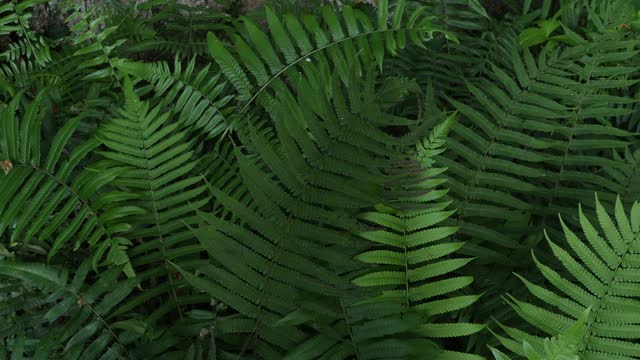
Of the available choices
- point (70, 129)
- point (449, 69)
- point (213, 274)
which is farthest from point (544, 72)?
point (70, 129)

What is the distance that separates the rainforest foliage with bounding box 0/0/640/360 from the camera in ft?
4.17

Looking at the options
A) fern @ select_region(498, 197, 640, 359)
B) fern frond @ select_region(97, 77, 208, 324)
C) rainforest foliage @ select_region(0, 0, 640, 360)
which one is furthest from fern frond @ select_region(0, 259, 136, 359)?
fern @ select_region(498, 197, 640, 359)

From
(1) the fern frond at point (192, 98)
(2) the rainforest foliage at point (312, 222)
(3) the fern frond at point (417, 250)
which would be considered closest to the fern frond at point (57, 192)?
(2) the rainforest foliage at point (312, 222)

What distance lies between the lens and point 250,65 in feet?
6.23

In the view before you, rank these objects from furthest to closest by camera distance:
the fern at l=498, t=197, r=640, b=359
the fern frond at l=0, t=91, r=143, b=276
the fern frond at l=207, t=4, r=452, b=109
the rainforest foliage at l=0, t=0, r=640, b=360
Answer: the fern frond at l=207, t=4, r=452, b=109, the fern frond at l=0, t=91, r=143, b=276, the rainforest foliage at l=0, t=0, r=640, b=360, the fern at l=498, t=197, r=640, b=359

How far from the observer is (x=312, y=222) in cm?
148

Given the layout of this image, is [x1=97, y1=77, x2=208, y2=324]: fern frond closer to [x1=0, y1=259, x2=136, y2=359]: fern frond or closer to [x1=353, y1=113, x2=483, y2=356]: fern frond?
[x1=0, y1=259, x2=136, y2=359]: fern frond

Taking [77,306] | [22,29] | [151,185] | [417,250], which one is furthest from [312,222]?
[22,29]

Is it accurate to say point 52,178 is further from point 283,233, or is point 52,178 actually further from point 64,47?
point 64,47

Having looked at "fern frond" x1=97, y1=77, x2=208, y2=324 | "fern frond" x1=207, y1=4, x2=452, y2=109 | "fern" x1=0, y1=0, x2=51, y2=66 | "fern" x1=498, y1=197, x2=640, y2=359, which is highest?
"fern" x1=0, y1=0, x2=51, y2=66

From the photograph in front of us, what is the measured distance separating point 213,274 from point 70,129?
620mm

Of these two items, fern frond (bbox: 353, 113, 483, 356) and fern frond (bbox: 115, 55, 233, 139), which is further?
fern frond (bbox: 115, 55, 233, 139)

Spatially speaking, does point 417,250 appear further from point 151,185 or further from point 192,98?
point 192,98

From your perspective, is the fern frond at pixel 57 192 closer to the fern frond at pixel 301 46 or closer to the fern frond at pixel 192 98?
the fern frond at pixel 192 98
